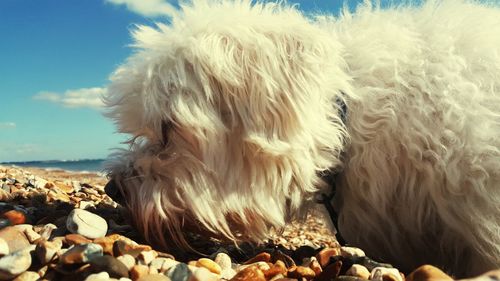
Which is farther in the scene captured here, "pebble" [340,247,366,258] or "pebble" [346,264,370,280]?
"pebble" [340,247,366,258]

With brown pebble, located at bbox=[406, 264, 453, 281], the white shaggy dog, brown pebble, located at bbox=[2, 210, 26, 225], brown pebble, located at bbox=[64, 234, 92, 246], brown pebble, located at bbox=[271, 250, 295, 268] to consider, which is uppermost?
the white shaggy dog

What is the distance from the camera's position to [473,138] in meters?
2.75

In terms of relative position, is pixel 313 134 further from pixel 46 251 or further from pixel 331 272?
pixel 46 251

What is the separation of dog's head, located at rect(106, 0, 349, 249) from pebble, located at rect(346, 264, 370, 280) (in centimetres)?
66

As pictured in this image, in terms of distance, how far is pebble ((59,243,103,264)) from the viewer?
2133 millimetres

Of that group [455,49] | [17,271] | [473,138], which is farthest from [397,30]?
[17,271]

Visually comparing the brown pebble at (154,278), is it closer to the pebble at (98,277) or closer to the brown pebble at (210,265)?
the pebble at (98,277)

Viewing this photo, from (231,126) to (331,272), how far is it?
0.91 meters

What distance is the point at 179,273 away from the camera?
2.16 metres

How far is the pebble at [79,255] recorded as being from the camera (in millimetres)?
2133

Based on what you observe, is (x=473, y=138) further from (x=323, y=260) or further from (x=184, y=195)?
(x=184, y=195)

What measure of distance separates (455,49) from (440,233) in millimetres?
950

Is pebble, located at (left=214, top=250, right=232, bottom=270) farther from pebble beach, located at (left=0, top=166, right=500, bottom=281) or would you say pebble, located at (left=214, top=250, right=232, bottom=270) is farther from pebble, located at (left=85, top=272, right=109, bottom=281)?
pebble, located at (left=85, top=272, right=109, bottom=281)

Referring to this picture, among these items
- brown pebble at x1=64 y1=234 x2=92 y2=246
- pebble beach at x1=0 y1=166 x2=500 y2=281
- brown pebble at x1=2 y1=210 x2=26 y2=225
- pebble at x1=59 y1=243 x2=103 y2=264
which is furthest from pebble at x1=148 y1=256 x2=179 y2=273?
brown pebble at x1=2 y1=210 x2=26 y2=225
